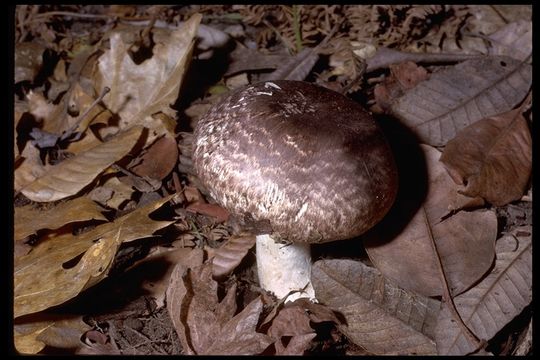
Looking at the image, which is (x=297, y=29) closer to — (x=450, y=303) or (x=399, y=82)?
(x=399, y=82)

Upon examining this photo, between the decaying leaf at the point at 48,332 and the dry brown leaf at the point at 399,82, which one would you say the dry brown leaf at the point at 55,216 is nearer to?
the decaying leaf at the point at 48,332

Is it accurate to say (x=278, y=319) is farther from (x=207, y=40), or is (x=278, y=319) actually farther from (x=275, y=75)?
(x=207, y=40)

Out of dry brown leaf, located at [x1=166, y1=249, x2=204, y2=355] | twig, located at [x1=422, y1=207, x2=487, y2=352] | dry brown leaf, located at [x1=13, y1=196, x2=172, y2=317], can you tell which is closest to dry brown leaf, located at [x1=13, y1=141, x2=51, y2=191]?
dry brown leaf, located at [x1=13, y1=196, x2=172, y2=317]

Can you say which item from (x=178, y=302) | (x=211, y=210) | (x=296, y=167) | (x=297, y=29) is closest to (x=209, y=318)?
(x=178, y=302)

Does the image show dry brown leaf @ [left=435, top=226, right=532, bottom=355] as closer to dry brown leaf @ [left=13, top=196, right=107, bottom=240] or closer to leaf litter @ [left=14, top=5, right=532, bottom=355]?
leaf litter @ [left=14, top=5, right=532, bottom=355]

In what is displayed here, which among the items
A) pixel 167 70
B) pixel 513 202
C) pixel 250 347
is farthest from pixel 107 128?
pixel 513 202
